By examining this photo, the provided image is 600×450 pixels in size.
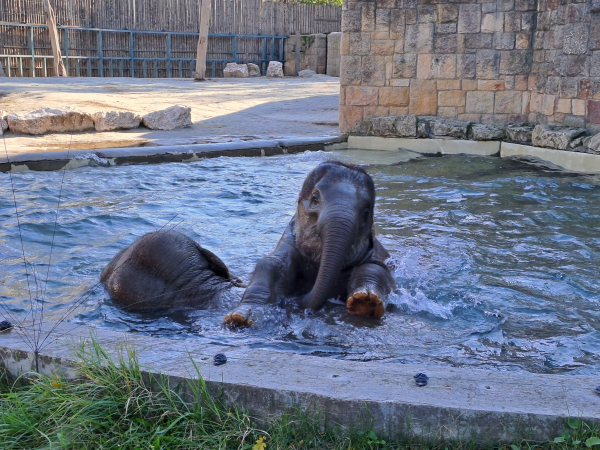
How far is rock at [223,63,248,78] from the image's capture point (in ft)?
92.1

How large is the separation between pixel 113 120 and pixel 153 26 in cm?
1566

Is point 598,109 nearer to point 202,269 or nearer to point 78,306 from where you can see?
point 202,269

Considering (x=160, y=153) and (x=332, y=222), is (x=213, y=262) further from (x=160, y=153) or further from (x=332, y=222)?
(x=160, y=153)

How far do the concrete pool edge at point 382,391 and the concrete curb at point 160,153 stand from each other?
688 centimetres

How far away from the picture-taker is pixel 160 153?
10750 mm

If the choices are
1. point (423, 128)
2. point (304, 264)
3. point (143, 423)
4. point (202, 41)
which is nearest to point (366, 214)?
point (304, 264)

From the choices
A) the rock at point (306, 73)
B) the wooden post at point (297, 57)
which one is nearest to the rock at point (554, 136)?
the rock at point (306, 73)

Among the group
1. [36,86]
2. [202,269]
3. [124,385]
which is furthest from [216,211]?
[36,86]

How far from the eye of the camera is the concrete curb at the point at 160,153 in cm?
960

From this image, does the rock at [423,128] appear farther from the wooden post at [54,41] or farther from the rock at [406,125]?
the wooden post at [54,41]

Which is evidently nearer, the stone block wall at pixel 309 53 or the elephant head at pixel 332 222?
the elephant head at pixel 332 222

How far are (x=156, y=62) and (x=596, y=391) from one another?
27.0 m

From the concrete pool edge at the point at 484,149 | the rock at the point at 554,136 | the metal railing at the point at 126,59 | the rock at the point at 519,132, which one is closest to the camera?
the concrete pool edge at the point at 484,149

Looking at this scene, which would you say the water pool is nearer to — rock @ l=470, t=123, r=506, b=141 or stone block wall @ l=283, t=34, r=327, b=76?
rock @ l=470, t=123, r=506, b=141
